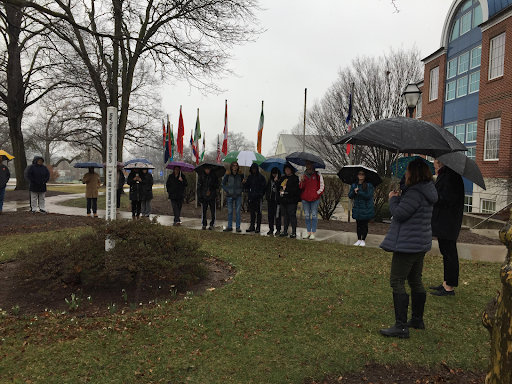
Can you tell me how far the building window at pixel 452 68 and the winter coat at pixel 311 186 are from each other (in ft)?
48.9

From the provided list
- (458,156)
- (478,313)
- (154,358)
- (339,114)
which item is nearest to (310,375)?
(154,358)

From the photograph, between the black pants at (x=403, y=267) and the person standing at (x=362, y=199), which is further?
the person standing at (x=362, y=199)

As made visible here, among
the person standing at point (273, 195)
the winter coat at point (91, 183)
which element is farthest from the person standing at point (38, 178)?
the person standing at point (273, 195)

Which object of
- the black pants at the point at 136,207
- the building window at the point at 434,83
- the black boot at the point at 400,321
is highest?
the building window at the point at 434,83

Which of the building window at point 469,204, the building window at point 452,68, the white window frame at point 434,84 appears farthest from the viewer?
the white window frame at point 434,84

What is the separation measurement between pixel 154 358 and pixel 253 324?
1170 mm

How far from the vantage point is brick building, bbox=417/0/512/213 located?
1533 centimetres

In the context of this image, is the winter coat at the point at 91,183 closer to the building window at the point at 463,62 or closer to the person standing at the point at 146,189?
the person standing at the point at 146,189

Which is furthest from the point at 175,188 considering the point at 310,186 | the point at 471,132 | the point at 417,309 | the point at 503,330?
the point at 471,132

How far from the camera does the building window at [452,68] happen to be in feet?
65.8

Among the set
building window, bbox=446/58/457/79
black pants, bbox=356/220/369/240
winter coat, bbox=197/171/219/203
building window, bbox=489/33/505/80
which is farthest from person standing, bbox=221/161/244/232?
building window, bbox=446/58/457/79

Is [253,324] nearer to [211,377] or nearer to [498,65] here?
[211,377]

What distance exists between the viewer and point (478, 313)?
183 inches

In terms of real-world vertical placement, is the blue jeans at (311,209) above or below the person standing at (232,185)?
below
